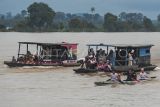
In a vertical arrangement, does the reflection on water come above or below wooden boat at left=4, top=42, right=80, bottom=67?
below

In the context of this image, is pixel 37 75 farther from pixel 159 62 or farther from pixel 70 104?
pixel 159 62

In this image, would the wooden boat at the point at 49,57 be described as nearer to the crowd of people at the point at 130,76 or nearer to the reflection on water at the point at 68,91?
the reflection on water at the point at 68,91

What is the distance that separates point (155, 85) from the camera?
44.4m

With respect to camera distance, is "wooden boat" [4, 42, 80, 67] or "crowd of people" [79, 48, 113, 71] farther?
"wooden boat" [4, 42, 80, 67]

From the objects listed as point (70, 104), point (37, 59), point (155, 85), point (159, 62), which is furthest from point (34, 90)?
point (159, 62)

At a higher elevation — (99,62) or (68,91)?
(99,62)

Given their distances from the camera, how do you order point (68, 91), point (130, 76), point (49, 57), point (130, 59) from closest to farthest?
point (68, 91)
point (130, 76)
point (130, 59)
point (49, 57)

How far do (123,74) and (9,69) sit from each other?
13.7m

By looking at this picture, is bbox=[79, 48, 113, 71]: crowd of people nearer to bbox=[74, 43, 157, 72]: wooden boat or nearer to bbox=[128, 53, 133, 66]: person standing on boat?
bbox=[74, 43, 157, 72]: wooden boat

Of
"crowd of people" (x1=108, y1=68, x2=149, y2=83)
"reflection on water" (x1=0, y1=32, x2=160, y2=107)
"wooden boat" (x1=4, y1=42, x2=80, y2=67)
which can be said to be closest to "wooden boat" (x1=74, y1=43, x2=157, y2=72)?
"reflection on water" (x1=0, y1=32, x2=160, y2=107)

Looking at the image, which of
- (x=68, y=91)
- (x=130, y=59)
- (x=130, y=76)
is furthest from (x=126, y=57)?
(x=68, y=91)

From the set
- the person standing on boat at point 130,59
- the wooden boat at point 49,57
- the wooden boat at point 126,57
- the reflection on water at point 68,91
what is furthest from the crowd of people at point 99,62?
the wooden boat at point 49,57

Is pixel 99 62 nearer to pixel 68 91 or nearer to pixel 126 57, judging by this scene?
pixel 126 57

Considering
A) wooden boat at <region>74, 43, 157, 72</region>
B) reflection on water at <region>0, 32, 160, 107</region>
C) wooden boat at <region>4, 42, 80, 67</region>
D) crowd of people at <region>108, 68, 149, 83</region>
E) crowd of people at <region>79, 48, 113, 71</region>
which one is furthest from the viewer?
wooden boat at <region>4, 42, 80, 67</region>
